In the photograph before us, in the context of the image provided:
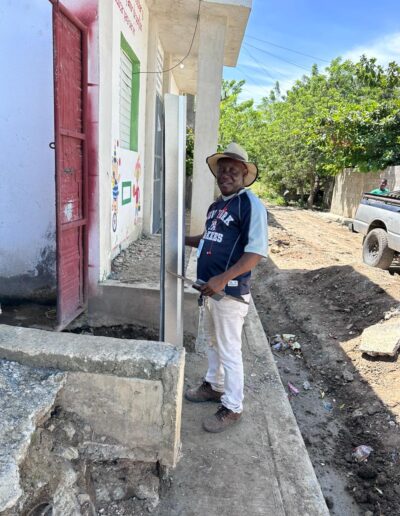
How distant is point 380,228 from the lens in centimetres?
860

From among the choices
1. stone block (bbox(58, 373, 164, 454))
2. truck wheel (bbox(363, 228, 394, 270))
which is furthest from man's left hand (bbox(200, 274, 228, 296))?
truck wheel (bbox(363, 228, 394, 270))

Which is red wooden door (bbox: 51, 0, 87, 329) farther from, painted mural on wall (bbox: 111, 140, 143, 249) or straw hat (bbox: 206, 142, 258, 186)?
straw hat (bbox: 206, 142, 258, 186)

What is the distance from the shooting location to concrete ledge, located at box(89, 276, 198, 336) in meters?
4.08

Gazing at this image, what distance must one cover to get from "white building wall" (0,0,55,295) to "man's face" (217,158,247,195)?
6.94 ft

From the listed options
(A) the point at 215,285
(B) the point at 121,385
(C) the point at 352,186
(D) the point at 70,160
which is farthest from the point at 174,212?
(C) the point at 352,186

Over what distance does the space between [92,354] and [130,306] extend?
→ 2027 mm

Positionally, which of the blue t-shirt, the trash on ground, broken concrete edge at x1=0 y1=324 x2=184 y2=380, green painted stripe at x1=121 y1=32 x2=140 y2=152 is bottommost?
the trash on ground

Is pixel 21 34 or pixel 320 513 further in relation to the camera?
pixel 21 34

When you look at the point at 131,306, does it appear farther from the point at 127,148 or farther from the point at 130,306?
the point at 127,148

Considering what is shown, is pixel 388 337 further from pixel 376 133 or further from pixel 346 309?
pixel 376 133

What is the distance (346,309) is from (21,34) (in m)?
5.47

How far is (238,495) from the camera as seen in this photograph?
2348mm

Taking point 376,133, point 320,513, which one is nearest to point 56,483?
point 320,513

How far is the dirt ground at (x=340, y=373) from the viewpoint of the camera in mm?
3273
